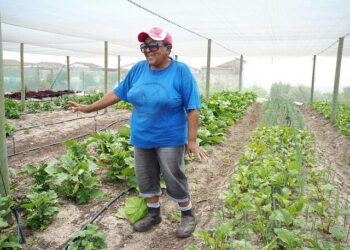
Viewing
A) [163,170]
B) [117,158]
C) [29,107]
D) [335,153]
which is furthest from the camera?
[29,107]

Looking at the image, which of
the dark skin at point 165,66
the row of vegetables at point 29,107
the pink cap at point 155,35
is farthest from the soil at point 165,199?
the row of vegetables at point 29,107

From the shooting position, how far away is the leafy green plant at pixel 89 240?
2320 millimetres

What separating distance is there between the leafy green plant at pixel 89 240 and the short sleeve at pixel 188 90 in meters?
1.11

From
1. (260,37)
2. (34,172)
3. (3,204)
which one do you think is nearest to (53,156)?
(34,172)

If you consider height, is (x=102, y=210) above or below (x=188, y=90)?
below

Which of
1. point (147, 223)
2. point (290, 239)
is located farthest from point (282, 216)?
point (147, 223)

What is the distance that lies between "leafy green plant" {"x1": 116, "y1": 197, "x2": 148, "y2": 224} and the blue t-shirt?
0.71 metres

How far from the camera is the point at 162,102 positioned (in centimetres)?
245

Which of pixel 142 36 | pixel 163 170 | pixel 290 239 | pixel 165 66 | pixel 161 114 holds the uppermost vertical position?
pixel 142 36

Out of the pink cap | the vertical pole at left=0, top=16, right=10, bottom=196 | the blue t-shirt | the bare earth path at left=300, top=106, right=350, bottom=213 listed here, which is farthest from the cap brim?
the bare earth path at left=300, top=106, right=350, bottom=213

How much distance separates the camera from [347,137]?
21.0 ft

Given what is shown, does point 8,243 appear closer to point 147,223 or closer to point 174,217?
point 147,223

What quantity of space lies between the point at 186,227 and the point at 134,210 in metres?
0.53

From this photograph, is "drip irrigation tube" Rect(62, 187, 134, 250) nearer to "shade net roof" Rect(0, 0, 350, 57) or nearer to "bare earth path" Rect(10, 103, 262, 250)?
"bare earth path" Rect(10, 103, 262, 250)
